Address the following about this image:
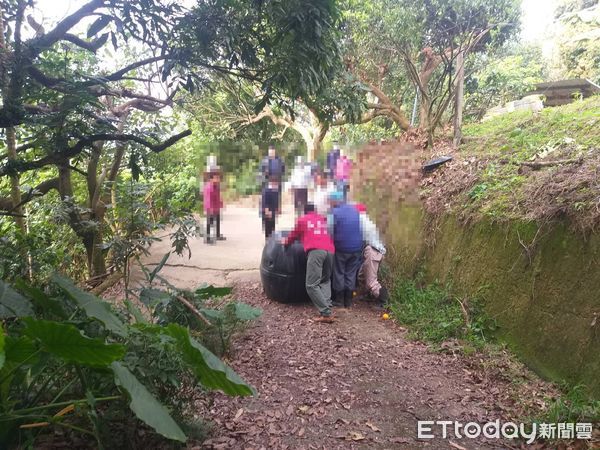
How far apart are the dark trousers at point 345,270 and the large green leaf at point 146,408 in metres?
3.50

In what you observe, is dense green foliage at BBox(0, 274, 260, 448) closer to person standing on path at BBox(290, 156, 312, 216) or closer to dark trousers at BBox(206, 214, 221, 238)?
person standing on path at BBox(290, 156, 312, 216)

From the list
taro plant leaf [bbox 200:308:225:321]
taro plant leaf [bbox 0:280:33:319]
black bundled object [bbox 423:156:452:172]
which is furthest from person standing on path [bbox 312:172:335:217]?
taro plant leaf [bbox 0:280:33:319]

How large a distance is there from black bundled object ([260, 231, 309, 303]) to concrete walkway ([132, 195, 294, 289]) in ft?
1.13

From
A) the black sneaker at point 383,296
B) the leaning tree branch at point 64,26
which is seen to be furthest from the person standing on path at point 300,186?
the leaning tree branch at point 64,26

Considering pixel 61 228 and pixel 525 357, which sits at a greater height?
pixel 61 228

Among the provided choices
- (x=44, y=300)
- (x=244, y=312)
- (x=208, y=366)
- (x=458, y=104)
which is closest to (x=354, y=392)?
(x=244, y=312)

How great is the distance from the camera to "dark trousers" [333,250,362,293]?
4.89 meters

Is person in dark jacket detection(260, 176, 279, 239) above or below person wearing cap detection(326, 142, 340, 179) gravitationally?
below

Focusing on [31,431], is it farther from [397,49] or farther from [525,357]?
[397,49]

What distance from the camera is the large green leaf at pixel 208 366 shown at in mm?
1629

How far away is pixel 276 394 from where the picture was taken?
3082 millimetres

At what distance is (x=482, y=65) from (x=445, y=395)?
748 cm

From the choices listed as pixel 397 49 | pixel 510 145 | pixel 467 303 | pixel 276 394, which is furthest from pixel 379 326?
pixel 397 49

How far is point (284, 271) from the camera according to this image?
4.81 meters
